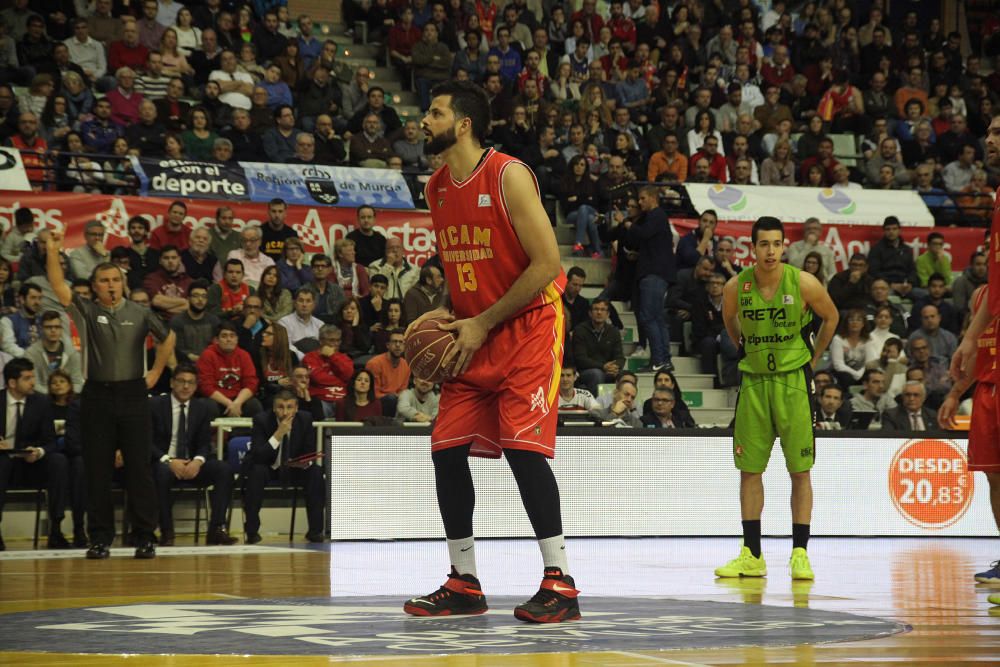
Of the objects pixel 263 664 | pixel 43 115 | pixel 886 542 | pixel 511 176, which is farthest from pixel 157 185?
pixel 263 664

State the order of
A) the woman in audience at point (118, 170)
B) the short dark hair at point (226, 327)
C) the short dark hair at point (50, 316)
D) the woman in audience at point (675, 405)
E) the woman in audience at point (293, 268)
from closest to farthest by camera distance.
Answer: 1. the short dark hair at point (50, 316)
2. the short dark hair at point (226, 327)
3. the woman in audience at point (675, 405)
4. the woman in audience at point (293, 268)
5. the woman in audience at point (118, 170)

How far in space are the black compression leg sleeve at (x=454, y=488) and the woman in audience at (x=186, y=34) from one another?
13.3m

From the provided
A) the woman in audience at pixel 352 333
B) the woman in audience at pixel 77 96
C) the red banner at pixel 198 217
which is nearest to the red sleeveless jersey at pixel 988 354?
the woman in audience at pixel 352 333

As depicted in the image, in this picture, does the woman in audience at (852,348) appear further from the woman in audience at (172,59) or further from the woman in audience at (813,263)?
the woman in audience at (172,59)

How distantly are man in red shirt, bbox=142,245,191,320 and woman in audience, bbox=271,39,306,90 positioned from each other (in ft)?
15.1

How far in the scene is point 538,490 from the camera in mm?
5441

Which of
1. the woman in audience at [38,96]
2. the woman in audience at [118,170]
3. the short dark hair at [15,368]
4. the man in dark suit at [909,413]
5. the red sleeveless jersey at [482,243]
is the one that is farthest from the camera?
the woman in audience at [38,96]

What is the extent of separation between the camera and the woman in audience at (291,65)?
18047mm

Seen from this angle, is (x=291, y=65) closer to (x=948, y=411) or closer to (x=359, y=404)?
(x=359, y=404)

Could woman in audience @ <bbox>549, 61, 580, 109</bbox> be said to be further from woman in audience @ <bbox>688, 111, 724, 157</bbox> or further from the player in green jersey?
the player in green jersey

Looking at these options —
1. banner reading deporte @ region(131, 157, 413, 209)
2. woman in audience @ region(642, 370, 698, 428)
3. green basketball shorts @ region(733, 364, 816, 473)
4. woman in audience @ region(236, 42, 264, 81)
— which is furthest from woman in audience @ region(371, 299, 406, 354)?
green basketball shorts @ region(733, 364, 816, 473)

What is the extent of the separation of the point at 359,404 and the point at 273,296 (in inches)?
81.8

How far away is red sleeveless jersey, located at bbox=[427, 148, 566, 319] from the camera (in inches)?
219

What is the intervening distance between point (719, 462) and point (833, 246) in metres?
6.30
